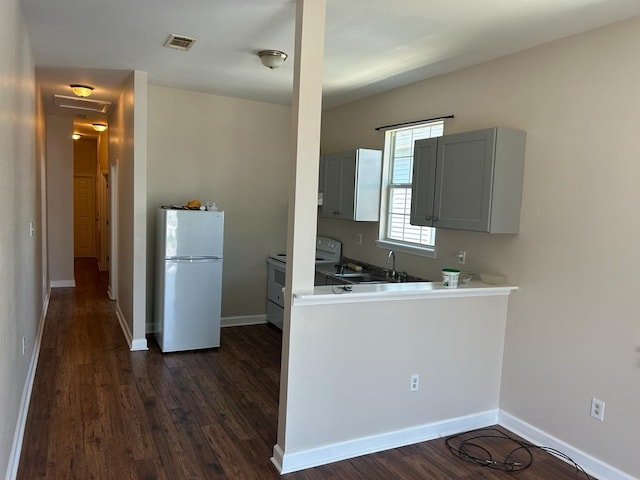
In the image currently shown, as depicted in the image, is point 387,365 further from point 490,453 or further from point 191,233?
point 191,233

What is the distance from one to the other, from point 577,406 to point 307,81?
2.55m

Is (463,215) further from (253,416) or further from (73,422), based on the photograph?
(73,422)

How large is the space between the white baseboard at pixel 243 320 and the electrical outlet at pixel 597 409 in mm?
3755

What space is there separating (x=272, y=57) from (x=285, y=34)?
381 mm

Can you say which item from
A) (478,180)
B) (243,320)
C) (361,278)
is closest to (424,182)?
(478,180)

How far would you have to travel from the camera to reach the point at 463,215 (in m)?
3.26

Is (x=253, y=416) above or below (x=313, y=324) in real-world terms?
below

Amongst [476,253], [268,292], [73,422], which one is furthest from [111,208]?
[476,253]

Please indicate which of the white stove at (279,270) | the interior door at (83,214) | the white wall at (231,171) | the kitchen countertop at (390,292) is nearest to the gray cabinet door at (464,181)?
the kitchen countertop at (390,292)

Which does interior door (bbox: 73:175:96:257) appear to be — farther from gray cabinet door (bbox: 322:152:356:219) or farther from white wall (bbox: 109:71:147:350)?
gray cabinet door (bbox: 322:152:356:219)

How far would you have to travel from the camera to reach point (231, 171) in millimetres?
5426

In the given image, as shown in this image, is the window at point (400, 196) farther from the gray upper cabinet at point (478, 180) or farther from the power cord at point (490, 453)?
the power cord at point (490, 453)

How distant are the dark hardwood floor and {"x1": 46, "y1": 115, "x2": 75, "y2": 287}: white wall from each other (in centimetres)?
319

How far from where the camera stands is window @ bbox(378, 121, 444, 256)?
4200 mm
